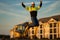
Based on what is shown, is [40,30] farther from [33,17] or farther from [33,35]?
[33,17]

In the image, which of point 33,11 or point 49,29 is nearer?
point 33,11

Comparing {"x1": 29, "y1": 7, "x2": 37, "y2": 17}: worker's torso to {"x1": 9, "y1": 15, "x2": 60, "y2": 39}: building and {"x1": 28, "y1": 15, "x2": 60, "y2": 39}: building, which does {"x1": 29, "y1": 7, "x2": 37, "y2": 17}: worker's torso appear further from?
{"x1": 28, "y1": 15, "x2": 60, "y2": 39}: building

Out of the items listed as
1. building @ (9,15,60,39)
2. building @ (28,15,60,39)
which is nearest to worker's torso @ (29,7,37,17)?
building @ (9,15,60,39)

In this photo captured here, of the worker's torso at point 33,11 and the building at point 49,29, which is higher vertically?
the worker's torso at point 33,11

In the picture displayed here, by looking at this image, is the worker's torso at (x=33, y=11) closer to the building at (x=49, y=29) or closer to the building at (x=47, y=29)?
the building at (x=47, y=29)

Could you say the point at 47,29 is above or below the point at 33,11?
below

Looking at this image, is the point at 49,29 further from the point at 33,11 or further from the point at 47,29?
the point at 33,11

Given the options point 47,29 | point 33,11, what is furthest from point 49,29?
point 33,11

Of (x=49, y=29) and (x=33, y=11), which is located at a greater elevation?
(x=33, y=11)

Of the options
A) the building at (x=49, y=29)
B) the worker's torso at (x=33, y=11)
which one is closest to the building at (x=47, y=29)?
the building at (x=49, y=29)

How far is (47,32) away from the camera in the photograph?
20.2 m

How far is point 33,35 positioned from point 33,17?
8.06m

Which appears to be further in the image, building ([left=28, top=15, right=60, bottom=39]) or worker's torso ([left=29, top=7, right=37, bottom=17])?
building ([left=28, top=15, right=60, bottom=39])

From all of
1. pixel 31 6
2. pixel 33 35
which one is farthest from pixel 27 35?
pixel 31 6
